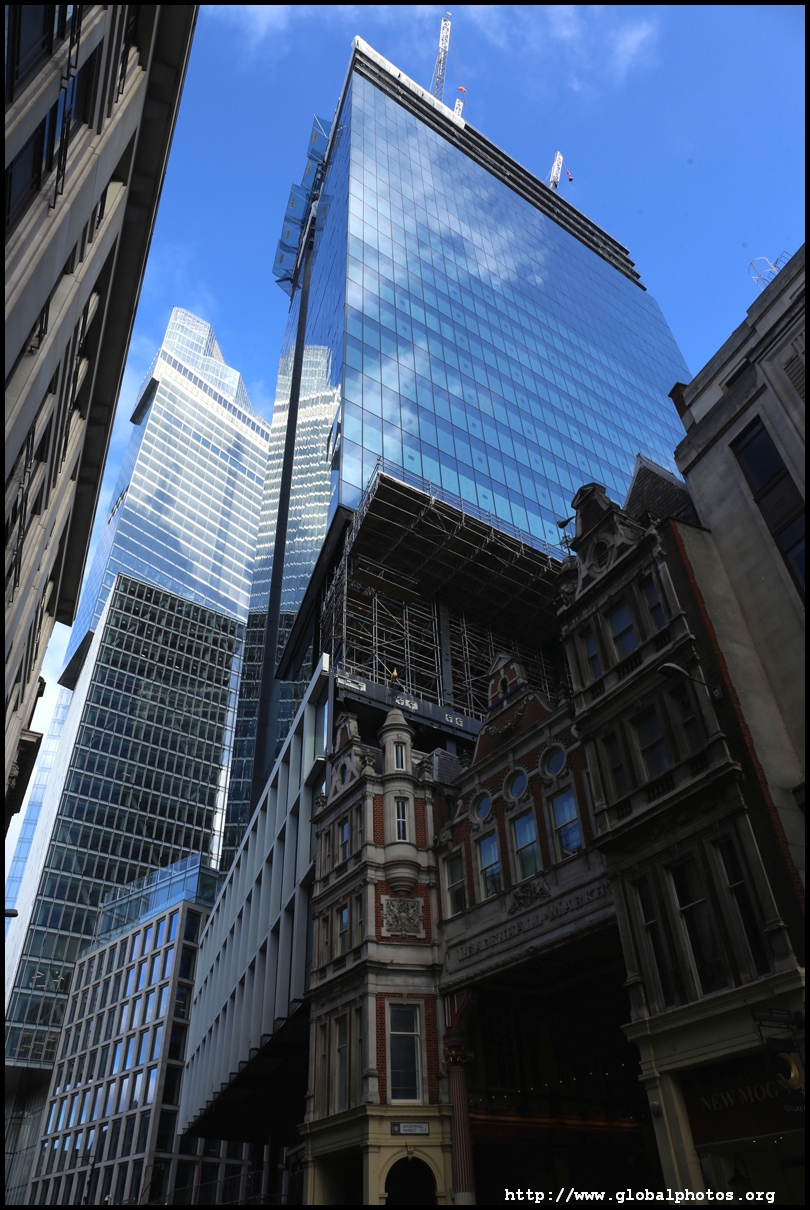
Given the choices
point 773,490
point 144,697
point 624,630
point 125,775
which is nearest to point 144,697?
point 144,697

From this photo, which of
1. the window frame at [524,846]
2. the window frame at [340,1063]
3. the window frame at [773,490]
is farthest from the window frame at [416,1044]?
the window frame at [773,490]

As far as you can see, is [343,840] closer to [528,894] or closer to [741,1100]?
[528,894]

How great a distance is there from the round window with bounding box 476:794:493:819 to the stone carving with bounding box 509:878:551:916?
3765 millimetres

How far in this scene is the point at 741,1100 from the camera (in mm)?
18484

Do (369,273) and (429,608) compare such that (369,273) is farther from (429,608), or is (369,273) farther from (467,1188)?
(467,1188)

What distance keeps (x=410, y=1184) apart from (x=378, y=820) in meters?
12.7

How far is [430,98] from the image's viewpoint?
112 m

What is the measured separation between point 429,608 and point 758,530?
122 ft

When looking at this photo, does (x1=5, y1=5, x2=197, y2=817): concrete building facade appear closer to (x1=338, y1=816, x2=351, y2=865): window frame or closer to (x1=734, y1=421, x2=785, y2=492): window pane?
(x1=338, y1=816, x2=351, y2=865): window frame

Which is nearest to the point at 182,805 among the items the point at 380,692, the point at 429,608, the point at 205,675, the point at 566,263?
the point at 205,675

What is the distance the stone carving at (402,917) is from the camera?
105 feet

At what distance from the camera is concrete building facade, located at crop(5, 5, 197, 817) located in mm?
13539

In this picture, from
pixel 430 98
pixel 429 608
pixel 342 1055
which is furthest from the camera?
pixel 430 98

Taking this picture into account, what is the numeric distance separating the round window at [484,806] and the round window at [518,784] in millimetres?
1196
